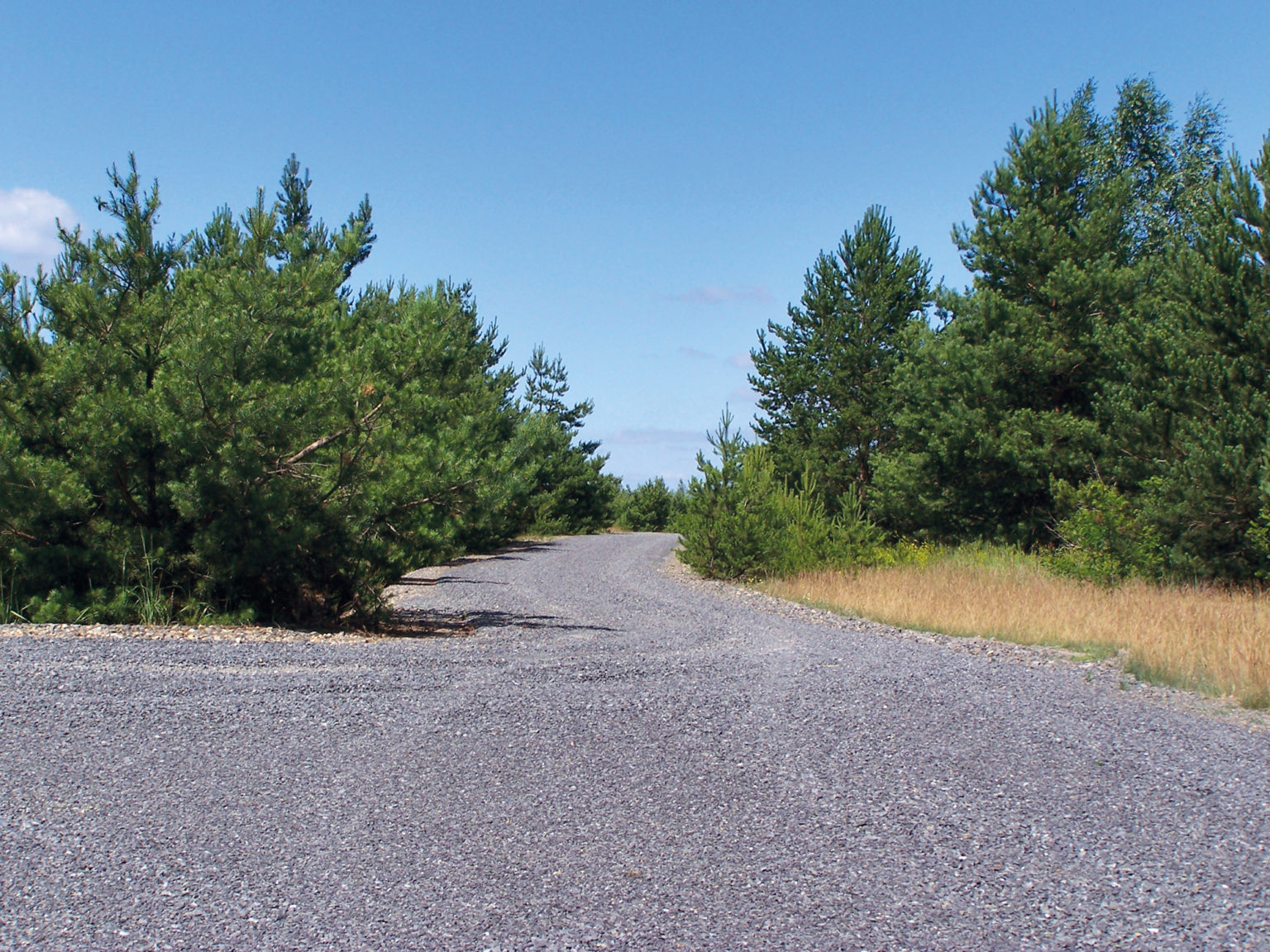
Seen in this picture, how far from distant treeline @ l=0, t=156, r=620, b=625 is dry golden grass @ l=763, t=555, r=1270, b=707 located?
5759mm

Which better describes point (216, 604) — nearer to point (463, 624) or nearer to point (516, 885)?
point (463, 624)

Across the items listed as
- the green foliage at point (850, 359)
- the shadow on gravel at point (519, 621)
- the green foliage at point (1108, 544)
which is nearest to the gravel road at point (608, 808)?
the shadow on gravel at point (519, 621)

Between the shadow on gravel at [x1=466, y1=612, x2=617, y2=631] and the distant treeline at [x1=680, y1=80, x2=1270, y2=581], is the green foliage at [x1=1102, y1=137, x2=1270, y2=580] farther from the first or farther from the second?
the shadow on gravel at [x1=466, y1=612, x2=617, y2=631]

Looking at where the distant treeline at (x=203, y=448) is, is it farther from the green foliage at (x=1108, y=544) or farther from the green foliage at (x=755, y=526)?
the green foliage at (x=1108, y=544)

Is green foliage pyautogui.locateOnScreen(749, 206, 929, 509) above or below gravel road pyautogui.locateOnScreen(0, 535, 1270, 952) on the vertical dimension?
above

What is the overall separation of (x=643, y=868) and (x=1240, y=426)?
43.9 feet

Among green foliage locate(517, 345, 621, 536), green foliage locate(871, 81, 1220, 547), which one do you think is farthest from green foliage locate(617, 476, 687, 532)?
green foliage locate(871, 81, 1220, 547)

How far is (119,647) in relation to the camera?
24.7 ft

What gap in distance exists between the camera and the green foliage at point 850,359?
86.9ft

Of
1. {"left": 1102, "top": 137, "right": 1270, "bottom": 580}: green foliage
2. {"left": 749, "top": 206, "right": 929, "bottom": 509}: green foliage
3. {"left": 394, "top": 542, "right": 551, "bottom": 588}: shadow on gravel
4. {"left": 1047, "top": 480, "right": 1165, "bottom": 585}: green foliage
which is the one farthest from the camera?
{"left": 749, "top": 206, "right": 929, "bottom": 509}: green foliage

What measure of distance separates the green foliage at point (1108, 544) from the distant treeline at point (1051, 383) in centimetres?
Result: 4

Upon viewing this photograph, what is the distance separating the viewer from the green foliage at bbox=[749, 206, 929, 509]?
26.5m

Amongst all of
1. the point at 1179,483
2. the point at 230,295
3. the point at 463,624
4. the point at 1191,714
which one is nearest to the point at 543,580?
the point at 463,624

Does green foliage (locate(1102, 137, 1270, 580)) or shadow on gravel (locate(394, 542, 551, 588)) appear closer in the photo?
green foliage (locate(1102, 137, 1270, 580))
